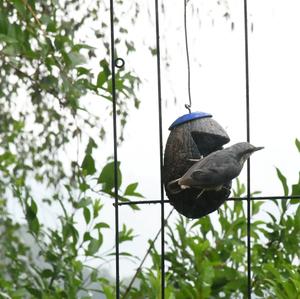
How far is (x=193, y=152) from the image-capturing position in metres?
1.71

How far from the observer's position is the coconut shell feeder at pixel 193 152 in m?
1.70

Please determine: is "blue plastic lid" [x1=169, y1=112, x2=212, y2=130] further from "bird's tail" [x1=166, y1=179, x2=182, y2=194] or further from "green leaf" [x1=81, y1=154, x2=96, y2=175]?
"green leaf" [x1=81, y1=154, x2=96, y2=175]

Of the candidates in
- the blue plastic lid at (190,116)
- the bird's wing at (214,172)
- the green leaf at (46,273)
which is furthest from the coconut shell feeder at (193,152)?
the green leaf at (46,273)

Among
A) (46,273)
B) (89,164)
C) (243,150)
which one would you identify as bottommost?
(46,273)

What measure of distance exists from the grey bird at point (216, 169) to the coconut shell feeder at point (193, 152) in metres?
0.08

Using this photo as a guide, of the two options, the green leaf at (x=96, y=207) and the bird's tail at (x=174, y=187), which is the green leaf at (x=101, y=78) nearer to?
the green leaf at (x=96, y=207)

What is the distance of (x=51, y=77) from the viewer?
111 inches

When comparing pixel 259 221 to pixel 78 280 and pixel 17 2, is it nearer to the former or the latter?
pixel 78 280

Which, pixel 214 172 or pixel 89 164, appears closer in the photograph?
pixel 214 172

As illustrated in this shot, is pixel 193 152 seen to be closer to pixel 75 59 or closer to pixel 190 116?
pixel 190 116

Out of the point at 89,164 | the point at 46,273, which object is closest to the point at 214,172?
the point at 89,164

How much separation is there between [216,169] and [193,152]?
164 mm

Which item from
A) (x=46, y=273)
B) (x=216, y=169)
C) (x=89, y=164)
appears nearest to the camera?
(x=216, y=169)

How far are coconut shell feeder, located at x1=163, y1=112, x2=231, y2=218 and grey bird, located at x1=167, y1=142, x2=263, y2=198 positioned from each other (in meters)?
0.08
